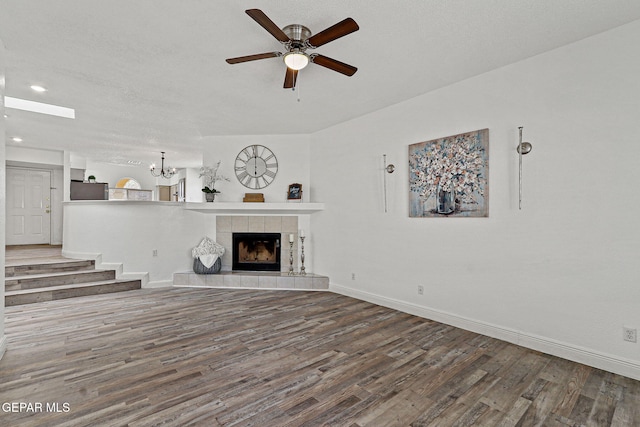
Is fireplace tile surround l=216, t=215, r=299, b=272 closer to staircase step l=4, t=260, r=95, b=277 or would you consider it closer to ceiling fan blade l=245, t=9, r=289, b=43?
staircase step l=4, t=260, r=95, b=277

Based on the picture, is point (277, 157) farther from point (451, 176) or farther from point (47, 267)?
point (47, 267)

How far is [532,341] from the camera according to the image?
2811 mm

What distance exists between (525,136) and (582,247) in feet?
3.59

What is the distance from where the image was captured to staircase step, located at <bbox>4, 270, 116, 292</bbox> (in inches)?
169

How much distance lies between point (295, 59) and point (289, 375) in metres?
2.49

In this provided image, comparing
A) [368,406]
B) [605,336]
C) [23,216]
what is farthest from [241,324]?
[23,216]

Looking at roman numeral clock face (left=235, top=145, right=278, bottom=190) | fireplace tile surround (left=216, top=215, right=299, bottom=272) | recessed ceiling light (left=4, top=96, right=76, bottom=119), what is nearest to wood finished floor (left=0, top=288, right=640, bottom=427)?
fireplace tile surround (left=216, top=215, right=299, bottom=272)

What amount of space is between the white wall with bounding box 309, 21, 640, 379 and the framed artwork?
5.80ft

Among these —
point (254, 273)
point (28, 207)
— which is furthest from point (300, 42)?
point (28, 207)

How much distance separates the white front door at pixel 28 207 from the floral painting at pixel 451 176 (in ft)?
28.2

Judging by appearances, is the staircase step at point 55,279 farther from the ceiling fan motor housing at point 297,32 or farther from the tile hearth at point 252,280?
the ceiling fan motor housing at point 297,32

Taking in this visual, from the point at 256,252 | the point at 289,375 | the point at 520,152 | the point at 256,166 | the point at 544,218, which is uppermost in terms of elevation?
the point at 256,166

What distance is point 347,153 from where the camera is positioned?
4746mm

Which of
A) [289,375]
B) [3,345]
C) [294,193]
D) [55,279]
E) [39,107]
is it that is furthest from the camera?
[294,193]
